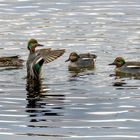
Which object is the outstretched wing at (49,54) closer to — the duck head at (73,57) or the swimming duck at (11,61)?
the duck head at (73,57)

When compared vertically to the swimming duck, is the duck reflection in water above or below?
below

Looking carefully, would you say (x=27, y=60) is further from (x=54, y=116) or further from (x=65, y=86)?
(x=54, y=116)

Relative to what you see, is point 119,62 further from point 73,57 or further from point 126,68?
point 73,57

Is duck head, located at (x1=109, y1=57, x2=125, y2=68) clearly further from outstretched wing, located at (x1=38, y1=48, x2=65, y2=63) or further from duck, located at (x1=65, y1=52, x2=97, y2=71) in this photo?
outstretched wing, located at (x1=38, y1=48, x2=65, y2=63)

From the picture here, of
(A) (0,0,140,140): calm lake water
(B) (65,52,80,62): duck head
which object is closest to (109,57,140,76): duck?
(A) (0,0,140,140): calm lake water

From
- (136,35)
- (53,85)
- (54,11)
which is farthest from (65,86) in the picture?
(54,11)

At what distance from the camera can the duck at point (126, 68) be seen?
73.6 ft

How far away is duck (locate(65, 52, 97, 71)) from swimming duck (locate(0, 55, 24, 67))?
50.7 inches

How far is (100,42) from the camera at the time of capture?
25.6 m

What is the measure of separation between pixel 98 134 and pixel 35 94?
13.9ft

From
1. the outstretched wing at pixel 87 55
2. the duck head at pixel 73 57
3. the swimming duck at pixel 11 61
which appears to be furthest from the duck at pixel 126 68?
the swimming duck at pixel 11 61

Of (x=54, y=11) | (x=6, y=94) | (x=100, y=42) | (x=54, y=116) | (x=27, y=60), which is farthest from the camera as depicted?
(x=54, y=11)

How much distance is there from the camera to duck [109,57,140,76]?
22422 mm

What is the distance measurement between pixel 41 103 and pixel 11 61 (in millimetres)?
4734
